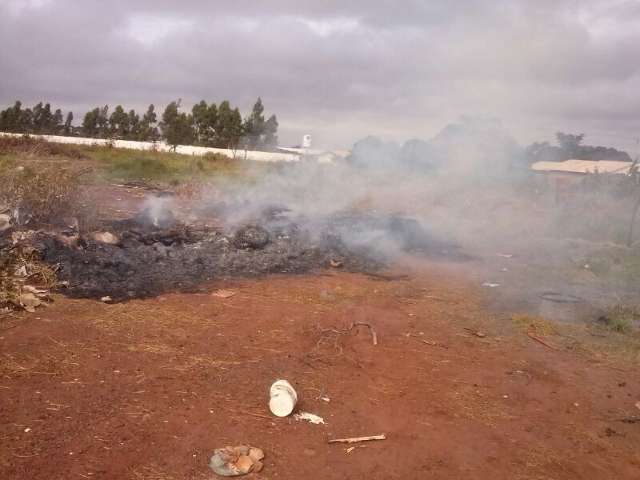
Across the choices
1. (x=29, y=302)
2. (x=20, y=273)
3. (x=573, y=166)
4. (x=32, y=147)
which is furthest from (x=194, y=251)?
(x=573, y=166)

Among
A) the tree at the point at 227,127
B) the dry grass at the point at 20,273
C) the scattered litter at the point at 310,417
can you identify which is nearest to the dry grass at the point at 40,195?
the dry grass at the point at 20,273

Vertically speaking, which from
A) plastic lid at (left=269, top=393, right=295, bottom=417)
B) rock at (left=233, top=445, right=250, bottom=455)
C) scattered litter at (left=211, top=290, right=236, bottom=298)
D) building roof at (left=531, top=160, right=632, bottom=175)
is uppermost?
building roof at (left=531, top=160, right=632, bottom=175)

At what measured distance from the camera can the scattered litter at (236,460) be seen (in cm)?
305

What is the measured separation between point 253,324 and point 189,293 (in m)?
1.36

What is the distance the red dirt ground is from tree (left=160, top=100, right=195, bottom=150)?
24.5 meters

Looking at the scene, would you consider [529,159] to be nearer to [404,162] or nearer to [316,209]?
[404,162]

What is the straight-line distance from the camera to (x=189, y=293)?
659cm

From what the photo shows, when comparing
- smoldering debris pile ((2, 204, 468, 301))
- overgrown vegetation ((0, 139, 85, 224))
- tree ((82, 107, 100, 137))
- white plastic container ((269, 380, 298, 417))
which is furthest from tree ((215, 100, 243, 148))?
white plastic container ((269, 380, 298, 417))

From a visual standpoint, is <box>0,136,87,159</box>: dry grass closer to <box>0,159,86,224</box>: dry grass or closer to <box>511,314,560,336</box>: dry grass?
<box>0,159,86,224</box>: dry grass

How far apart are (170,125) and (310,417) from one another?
2838cm

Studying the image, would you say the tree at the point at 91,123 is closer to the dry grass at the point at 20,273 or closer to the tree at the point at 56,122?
the tree at the point at 56,122

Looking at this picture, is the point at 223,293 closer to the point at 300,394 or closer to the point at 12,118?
the point at 300,394

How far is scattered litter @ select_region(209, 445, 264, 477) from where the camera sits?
10.0 ft

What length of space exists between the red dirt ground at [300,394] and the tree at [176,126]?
2454 cm
